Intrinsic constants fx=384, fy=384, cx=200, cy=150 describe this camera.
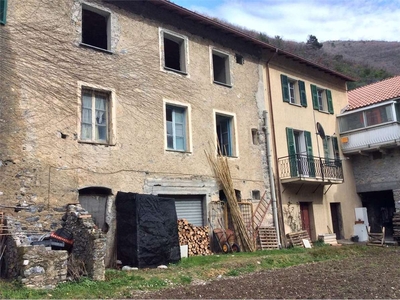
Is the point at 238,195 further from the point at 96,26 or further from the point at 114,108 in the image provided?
the point at 96,26

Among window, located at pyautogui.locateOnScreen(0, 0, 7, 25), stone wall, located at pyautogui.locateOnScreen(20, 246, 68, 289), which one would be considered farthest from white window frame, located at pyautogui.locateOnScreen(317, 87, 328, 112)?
stone wall, located at pyautogui.locateOnScreen(20, 246, 68, 289)

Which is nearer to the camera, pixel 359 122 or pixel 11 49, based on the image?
pixel 11 49

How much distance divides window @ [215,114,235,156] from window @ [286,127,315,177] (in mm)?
2750

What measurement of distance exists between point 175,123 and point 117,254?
4.77m

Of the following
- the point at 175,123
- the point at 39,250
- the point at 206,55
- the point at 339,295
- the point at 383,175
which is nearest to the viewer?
the point at 339,295

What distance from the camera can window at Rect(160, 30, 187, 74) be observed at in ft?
44.4

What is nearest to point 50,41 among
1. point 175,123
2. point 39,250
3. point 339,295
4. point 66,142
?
point 66,142

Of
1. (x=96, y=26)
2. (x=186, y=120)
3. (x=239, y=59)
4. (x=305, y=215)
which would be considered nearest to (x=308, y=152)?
(x=305, y=215)

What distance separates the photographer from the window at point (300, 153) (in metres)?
15.9

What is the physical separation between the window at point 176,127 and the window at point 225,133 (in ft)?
5.82

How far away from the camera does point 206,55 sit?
14.5 meters

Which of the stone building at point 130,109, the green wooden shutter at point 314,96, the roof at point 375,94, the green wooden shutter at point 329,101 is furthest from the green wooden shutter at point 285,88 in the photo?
the roof at point 375,94

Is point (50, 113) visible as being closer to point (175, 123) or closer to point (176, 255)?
point (175, 123)

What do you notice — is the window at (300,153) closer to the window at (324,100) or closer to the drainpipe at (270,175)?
the drainpipe at (270,175)
